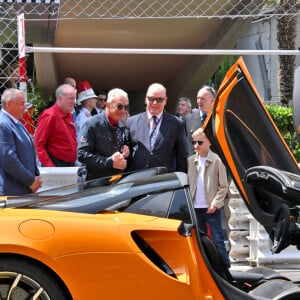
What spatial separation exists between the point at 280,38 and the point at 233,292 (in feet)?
52.7

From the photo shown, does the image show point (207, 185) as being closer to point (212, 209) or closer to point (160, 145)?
point (212, 209)

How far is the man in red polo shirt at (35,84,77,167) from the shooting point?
648 centimetres

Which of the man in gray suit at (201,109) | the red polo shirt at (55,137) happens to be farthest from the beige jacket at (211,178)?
the red polo shirt at (55,137)

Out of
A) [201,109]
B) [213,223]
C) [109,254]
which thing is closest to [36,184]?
[213,223]

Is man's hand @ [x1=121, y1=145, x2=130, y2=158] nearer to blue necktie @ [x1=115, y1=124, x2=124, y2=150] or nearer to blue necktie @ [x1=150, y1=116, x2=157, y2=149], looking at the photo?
blue necktie @ [x1=115, y1=124, x2=124, y2=150]

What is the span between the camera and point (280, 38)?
60.8 feet

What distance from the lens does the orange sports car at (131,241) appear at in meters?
3.25

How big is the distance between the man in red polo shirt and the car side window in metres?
3.20

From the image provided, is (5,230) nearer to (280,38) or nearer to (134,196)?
(134,196)

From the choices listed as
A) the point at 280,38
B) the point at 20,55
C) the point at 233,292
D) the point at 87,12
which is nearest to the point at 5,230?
the point at 233,292

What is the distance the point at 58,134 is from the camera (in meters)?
6.54

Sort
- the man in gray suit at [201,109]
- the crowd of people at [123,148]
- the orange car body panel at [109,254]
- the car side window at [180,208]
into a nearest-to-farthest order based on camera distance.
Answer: the orange car body panel at [109,254] < the car side window at [180,208] < the crowd of people at [123,148] < the man in gray suit at [201,109]

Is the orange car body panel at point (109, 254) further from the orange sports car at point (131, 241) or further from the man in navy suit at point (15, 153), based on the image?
the man in navy suit at point (15, 153)

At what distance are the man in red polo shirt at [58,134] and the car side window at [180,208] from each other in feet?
10.5
